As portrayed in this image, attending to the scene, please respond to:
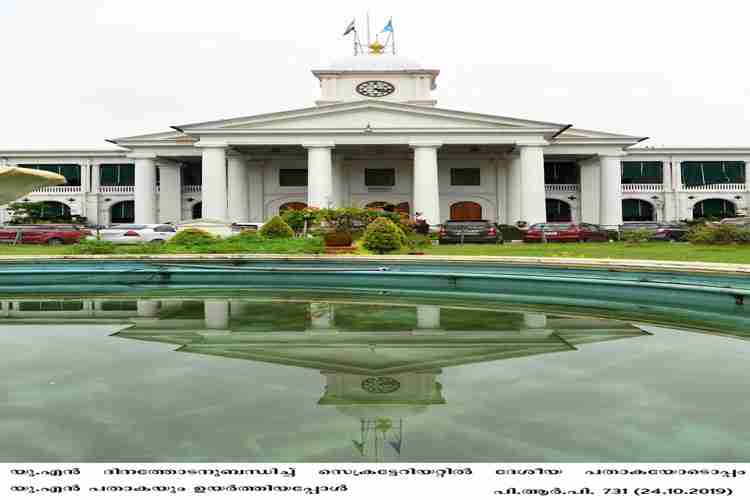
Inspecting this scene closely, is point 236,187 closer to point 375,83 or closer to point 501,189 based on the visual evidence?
point 375,83

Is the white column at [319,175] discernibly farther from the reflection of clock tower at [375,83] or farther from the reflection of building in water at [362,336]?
the reflection of building in water at [362,336]

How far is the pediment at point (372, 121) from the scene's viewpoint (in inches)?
1289

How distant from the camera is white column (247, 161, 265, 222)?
38.2 metres

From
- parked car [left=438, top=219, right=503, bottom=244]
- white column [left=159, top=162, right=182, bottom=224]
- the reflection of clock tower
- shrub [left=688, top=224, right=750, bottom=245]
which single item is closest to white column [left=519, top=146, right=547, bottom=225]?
parked car [left=438, top=219, right=503, bottom=244]

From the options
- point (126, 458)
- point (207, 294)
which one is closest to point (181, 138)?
point (207, 294)

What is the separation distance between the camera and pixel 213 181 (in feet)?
108

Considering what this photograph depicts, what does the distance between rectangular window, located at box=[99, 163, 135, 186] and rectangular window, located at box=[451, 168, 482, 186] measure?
23.7 m

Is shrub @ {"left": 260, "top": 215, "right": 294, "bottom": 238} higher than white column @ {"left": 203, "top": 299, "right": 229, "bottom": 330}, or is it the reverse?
shrub @ {"left": 260, "top": 215, "right": 294, "bottom": 238}

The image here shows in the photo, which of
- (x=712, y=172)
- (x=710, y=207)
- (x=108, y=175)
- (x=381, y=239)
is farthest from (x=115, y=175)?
(x=710, y=207)

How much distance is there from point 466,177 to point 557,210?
7.52m

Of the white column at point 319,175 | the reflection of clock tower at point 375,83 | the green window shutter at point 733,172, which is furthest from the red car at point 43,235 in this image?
the green window shutter at point 733,172

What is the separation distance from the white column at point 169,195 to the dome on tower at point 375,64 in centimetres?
1368

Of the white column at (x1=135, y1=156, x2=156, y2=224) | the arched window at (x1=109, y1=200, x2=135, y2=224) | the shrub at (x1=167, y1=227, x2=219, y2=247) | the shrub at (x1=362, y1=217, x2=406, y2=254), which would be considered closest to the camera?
the shrub at (x1=362, y1=217, x2=406, y2=254)

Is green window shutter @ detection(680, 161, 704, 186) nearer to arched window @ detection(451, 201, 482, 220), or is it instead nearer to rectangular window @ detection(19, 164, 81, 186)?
arched window @ detection(451, 201, 482, 220)
